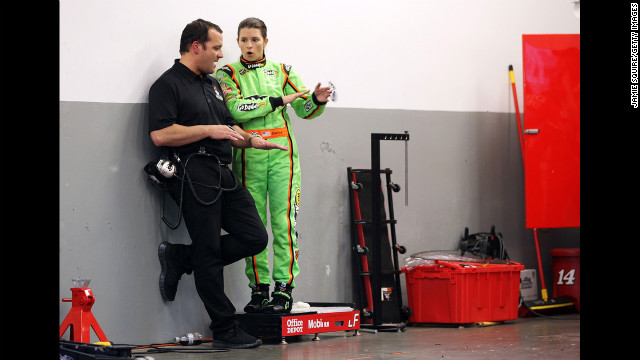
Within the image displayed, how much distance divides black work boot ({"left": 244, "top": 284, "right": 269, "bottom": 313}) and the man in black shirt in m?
0.30

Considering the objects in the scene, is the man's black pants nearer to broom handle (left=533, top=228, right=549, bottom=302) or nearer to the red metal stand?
the red metal stand

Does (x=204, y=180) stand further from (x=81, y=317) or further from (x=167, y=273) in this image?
(x=81, y=317)

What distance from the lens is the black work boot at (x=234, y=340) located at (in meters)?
4.21

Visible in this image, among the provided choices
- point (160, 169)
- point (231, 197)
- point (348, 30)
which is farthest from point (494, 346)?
point (348, 30)

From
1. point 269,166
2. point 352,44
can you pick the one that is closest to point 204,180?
point 269,166

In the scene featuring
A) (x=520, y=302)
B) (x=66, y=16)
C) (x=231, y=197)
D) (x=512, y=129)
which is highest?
(x=66, y=16)

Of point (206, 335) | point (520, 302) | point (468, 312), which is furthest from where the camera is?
point (520, 302)

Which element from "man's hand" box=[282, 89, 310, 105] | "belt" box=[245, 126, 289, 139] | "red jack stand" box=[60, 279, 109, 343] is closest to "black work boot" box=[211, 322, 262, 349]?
"red jack stand" box=[60, 279, 109, 343]

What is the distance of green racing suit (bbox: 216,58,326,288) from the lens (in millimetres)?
4637

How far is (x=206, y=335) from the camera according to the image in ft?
15.4

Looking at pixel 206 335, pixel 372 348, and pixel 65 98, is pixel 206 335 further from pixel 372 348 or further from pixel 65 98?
pixel 65 98

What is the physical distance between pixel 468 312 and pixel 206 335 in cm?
179

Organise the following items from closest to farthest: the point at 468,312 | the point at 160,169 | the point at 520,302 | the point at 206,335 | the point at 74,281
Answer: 1. the point at 74,281
2. the point at 160,169
3. the point at 206,335
4. the point at 468,312
5. the point at 520,302

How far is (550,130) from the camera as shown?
20.2 ft
